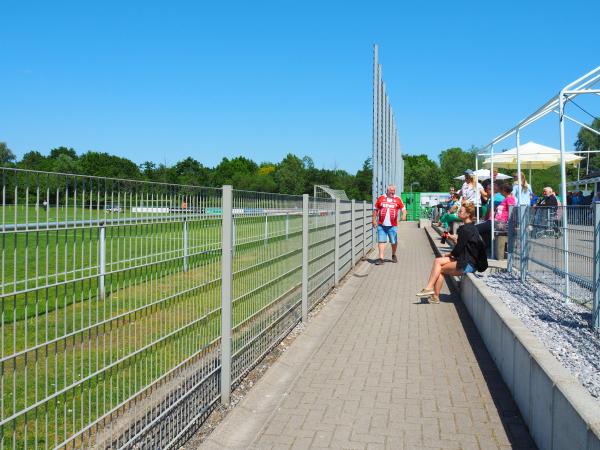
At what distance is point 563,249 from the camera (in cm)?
720

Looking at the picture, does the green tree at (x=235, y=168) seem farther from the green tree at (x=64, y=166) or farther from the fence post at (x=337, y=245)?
the green tree at (x=64, y=166)

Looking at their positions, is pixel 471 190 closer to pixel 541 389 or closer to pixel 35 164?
pixel 541 389

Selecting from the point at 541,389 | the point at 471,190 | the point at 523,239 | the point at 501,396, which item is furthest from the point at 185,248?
the point at 471,190

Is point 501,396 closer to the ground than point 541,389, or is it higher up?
closer to the ground

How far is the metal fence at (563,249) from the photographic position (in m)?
6.05

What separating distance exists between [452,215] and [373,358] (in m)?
11.2

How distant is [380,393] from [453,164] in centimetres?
11401

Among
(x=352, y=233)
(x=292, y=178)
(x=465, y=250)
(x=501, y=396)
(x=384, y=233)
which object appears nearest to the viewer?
(x=501, y=396)

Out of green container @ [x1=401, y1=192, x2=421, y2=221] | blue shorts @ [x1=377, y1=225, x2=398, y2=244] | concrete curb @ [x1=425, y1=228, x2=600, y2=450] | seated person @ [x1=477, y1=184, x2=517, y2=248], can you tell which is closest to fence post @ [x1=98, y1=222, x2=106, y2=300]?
concrete curb @ [x1=425, y1=228, x2=600, y2=450]

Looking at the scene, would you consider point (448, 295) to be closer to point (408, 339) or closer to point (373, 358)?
point (408, 339)

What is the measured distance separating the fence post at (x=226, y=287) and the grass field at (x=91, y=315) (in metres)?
0.09

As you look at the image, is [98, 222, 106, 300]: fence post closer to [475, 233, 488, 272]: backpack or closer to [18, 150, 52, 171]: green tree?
[18, 150, 52, 171]: green tree

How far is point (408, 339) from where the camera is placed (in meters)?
7.40

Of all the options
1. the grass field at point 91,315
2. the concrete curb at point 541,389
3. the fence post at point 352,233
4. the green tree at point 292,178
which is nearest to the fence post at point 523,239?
the concrete curb at point 541,389
